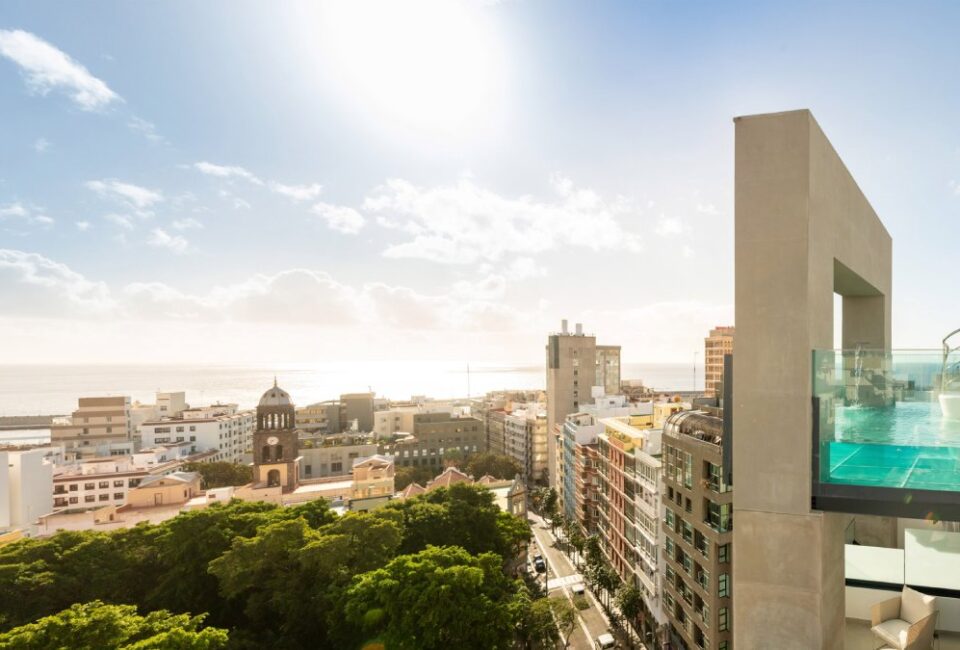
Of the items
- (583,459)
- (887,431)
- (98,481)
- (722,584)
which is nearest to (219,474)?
(98,481)

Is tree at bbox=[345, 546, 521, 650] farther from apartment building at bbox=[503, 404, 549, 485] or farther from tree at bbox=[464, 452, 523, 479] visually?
apartment building at bbox=[503, 404, 549, 485]

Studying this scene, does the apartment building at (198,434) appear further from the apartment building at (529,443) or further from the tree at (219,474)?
the apartment building at (529,443)

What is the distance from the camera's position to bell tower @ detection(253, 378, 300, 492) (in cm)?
3550

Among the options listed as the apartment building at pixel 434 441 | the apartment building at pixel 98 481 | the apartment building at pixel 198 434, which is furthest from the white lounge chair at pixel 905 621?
the apartment building at pixel 198 434

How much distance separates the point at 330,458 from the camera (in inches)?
1918

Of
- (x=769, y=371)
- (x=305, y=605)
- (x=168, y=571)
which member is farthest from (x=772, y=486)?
(x=168, y=571)

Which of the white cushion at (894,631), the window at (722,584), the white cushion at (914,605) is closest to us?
the white cushion at (894,631)

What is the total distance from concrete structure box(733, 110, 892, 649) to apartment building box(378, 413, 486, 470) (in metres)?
52.8

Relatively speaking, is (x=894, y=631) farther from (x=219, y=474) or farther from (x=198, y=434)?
(x=198, y=434)

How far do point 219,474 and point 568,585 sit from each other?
33.4 metres

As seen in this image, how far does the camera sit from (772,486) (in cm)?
425

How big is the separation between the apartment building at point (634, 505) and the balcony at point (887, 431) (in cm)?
1793

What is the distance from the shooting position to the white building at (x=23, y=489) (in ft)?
102

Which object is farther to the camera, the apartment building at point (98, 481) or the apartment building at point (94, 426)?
the apartment building at point (94, 426)
